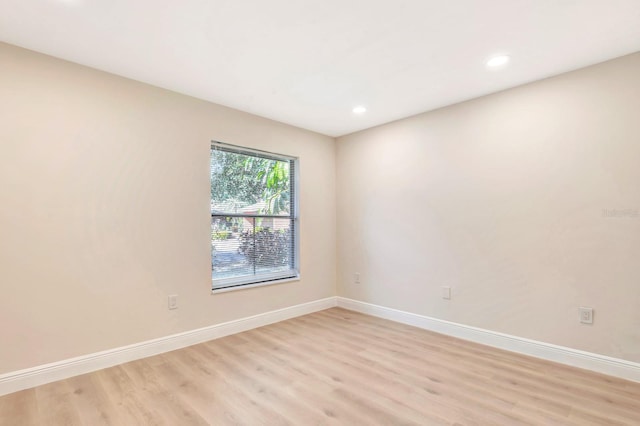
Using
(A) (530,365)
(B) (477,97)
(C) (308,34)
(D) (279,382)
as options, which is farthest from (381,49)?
(A) (530,365)

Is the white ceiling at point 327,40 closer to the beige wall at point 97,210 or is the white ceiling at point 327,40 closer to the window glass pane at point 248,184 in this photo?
the beige wall at point 97,210

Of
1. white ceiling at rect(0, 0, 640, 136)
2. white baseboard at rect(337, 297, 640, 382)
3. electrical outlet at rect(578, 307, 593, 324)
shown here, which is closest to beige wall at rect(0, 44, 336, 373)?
white ceiling at rect(0, 0, 640, 136)

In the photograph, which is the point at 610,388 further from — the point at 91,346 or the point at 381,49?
the point at 91,346

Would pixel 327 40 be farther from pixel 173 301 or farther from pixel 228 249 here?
pixel 173 301

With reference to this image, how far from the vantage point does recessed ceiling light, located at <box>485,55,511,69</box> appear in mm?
2432

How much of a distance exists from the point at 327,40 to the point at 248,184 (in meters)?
1.96

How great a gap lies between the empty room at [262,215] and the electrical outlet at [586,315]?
1.6 inches

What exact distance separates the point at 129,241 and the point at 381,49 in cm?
262

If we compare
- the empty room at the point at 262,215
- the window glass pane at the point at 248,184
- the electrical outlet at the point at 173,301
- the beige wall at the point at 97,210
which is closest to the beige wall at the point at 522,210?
the empty room at the point at 262,215

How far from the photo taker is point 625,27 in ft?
6.75

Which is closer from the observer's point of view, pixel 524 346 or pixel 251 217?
pixel 524 346

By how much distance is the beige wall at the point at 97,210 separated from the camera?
2.29 metres

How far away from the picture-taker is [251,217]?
3725 millimetres

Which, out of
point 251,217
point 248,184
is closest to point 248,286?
point 251,217
